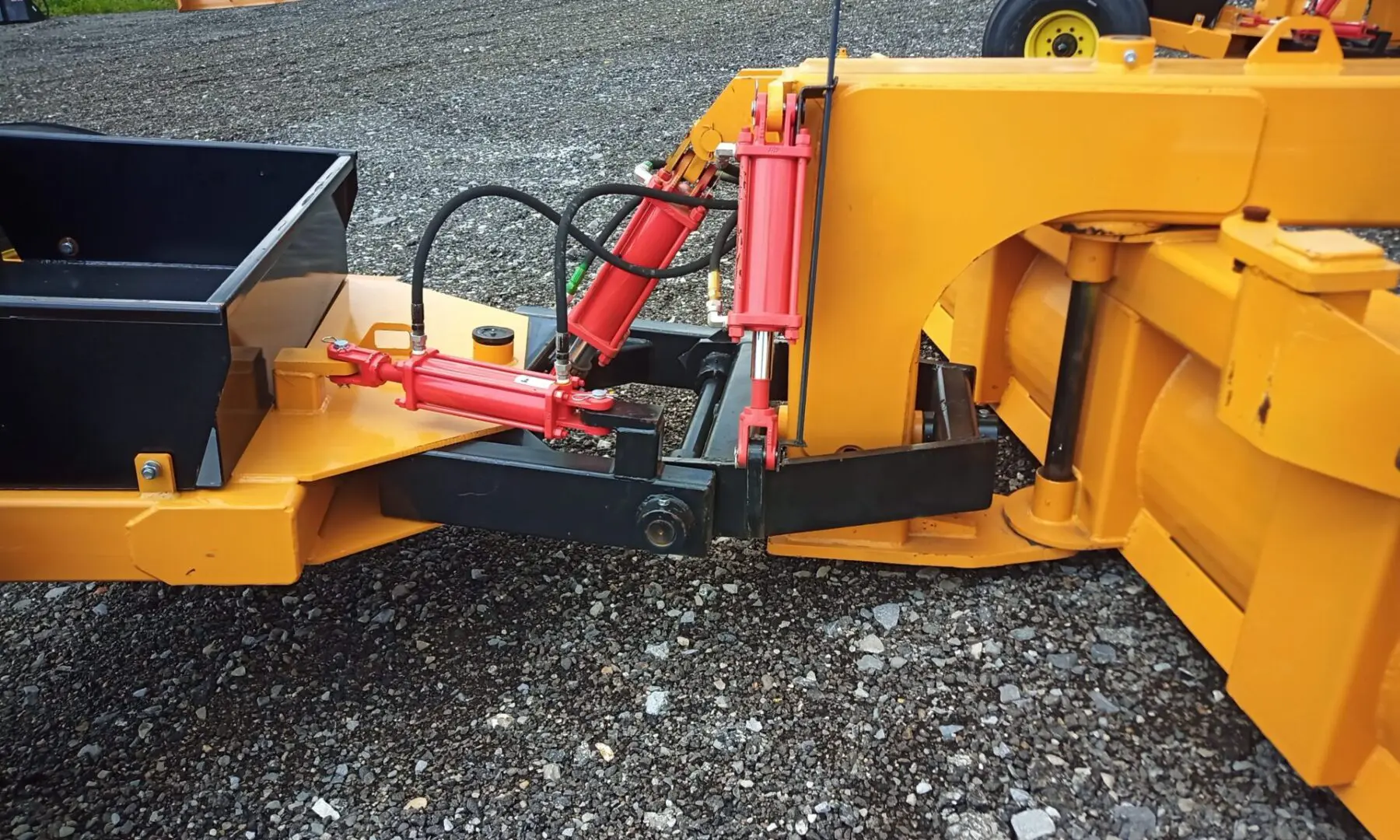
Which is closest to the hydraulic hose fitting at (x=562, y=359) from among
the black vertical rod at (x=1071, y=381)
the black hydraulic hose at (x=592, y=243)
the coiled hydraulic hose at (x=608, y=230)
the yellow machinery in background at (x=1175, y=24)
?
the black hydraulic hose at (x=592, y=243)

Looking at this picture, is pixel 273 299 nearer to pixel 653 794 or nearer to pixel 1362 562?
pixel 653 794

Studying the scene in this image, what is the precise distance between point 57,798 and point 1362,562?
236 cm

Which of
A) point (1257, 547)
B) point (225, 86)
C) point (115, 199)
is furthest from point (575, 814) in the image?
point (225, 86)

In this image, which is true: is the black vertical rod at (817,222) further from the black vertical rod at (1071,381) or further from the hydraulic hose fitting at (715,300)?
the black vertical rod at (1071,381)

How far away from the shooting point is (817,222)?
7.20ft

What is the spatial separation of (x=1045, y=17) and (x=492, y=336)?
5.29 meters

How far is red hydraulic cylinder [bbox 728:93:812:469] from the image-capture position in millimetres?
2059

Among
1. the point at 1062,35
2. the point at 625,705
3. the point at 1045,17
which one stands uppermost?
the point at 1045,17

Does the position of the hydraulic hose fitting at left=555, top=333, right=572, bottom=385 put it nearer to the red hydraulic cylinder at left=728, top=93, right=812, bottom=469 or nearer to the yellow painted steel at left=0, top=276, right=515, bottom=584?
the yellow painted steel at left=0, top=276, right=515, bottom=584

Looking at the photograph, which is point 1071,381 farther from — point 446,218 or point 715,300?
point 446,218

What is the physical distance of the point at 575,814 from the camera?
2.07 metres

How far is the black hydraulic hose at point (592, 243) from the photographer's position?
2217 mm

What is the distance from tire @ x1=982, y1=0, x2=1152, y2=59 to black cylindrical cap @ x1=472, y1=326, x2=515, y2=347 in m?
5.08

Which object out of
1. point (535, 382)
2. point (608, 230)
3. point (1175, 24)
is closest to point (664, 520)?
point (535, 382)
